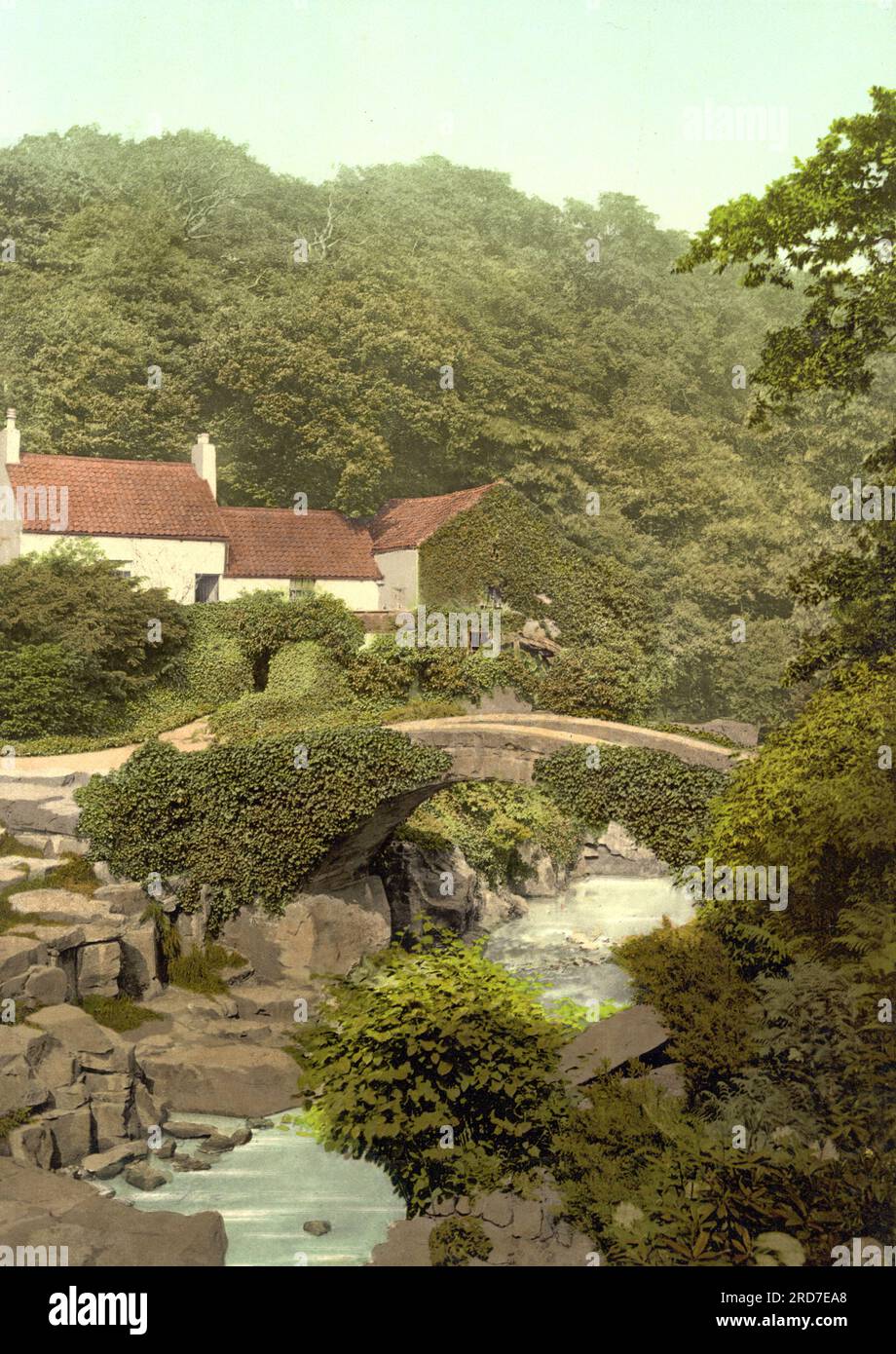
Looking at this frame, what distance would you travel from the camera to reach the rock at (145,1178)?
17703 mm

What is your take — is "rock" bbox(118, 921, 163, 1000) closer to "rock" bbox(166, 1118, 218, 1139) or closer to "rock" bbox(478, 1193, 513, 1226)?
"rock" bbox(166, 1118, 218, 1139)

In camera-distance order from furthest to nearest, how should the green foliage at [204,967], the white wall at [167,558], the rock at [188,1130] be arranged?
1. the white wall at [167,558]
2. the green foliage at [204,967]
3. the rock at [188,1130]

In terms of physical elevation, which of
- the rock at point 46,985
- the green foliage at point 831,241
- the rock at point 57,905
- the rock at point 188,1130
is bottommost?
the rock at point 188,1130

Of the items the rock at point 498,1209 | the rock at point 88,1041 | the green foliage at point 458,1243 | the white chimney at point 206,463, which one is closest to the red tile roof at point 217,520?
the white chimney at point 206,463

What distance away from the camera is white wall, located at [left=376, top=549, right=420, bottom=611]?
1183 inches

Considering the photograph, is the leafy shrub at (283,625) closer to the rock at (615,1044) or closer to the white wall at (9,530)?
the white wall at (9,530)

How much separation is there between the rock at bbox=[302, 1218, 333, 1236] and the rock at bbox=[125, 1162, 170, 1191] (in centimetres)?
221

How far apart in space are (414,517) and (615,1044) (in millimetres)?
16925

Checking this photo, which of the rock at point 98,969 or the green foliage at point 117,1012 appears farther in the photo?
the rock at point 98,969

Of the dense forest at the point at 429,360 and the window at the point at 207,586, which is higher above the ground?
the dense forest at the point at 429,360

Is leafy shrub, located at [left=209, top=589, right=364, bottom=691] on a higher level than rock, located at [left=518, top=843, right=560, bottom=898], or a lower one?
higher

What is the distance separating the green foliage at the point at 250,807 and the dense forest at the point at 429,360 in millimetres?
9824

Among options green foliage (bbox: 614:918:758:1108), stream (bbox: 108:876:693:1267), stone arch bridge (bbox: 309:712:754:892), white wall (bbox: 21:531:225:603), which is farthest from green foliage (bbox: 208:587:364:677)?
green foliage (bbox: 614:918:758:1108)

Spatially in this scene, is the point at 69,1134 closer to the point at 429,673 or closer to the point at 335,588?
the point at 429,673
